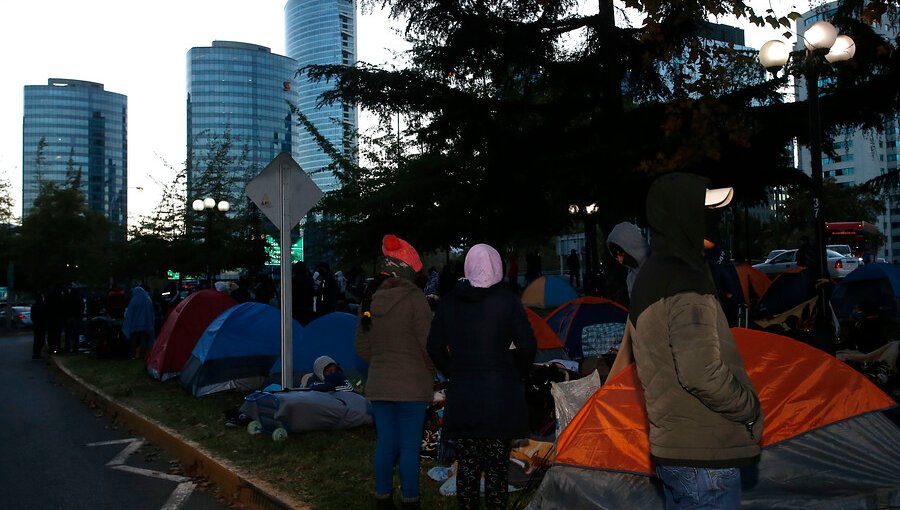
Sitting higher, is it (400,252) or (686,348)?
(400,252)

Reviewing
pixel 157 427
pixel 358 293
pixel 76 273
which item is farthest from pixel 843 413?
pixel 76 273

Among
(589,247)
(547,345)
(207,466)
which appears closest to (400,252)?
A: (207,466)

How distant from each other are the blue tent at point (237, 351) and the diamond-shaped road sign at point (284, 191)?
11.2 ft

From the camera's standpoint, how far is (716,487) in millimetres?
2678

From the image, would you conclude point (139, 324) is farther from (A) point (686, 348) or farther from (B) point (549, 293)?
(A) point (686, 348)

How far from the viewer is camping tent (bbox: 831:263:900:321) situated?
16344 mm

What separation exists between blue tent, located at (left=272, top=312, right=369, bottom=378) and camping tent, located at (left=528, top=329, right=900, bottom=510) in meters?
5.59

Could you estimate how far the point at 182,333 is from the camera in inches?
522

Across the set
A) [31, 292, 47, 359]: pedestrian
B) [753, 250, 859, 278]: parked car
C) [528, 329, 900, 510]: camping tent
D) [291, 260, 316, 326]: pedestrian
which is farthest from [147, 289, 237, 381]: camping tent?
[753, 250, 859, 278]: parked car

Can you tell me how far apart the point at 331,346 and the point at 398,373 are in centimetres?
587

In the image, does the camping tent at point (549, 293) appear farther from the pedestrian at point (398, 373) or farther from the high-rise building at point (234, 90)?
the high-rise building at point (234, 90)

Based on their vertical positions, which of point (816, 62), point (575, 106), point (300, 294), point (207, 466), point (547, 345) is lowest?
point (207, 466)

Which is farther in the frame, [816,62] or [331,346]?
[331,346]

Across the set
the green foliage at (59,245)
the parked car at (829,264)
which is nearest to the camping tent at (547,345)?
the parked car at (829,264)
